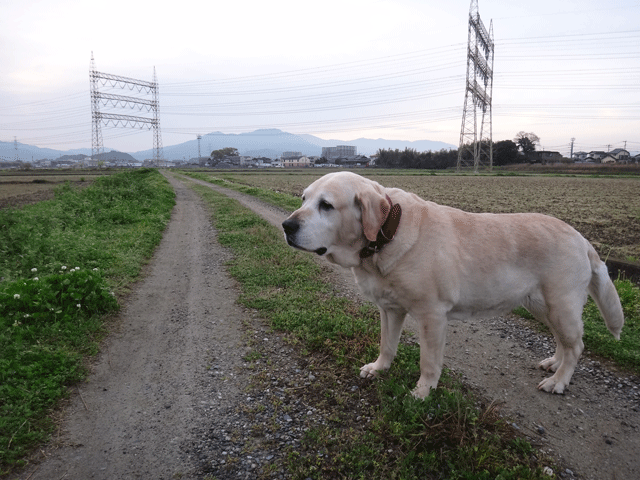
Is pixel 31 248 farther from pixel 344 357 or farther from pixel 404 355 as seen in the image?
pixel 404 355

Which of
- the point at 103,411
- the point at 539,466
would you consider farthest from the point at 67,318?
the point at 539,466

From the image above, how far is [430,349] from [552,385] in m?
1.45

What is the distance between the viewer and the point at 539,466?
2.71m

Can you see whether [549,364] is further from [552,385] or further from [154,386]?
[154,386]

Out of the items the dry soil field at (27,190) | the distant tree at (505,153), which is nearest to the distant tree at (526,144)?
the distant tree at (505,153)

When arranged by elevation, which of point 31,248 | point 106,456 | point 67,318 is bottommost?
point 106,456

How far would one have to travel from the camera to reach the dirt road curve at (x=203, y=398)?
9.29 feet

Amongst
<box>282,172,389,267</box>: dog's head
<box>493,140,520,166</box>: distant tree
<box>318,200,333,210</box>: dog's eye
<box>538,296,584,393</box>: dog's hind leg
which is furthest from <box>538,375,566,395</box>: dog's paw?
<box>493,140,520,166</box>: distant tree

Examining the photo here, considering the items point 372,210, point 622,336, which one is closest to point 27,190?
point 372,210

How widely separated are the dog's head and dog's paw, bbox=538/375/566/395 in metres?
2.32

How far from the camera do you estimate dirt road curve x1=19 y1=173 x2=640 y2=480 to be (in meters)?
2.83

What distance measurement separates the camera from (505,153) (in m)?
74.5

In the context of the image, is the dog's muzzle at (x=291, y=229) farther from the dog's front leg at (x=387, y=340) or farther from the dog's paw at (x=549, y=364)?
the dog's paw at (x=549, y=364)

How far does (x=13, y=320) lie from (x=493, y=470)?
17.3 feet
